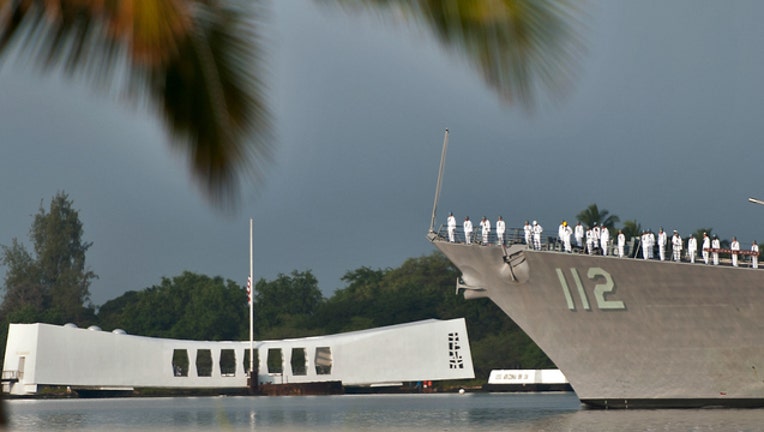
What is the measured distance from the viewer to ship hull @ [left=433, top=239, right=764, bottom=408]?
32281 millimetres

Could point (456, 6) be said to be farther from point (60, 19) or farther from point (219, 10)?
point (60, 19)

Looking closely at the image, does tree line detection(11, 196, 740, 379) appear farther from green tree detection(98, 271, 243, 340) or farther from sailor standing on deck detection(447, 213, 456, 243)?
sailor standing on deck detection(447, 213, 456, 243)

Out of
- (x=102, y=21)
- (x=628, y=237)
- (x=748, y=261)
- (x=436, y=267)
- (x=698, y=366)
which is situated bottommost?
(x=102, y=21)

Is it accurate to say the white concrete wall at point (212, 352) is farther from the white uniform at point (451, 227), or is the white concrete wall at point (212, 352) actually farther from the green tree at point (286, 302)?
the white uniform at point (451, 227)

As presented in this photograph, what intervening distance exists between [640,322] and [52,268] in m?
77.4

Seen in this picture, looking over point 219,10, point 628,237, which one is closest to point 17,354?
point 628,237

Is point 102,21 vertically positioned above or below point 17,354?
below

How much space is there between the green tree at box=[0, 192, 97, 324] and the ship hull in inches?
2778

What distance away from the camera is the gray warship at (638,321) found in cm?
3228

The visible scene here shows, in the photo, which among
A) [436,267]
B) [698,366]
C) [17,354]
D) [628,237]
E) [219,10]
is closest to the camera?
[219,10]

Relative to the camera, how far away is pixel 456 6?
324 centimetres

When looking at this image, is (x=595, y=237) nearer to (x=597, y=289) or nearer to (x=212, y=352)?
(x=597, y=289)

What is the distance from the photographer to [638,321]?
110 feet

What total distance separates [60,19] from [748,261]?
105 ft
